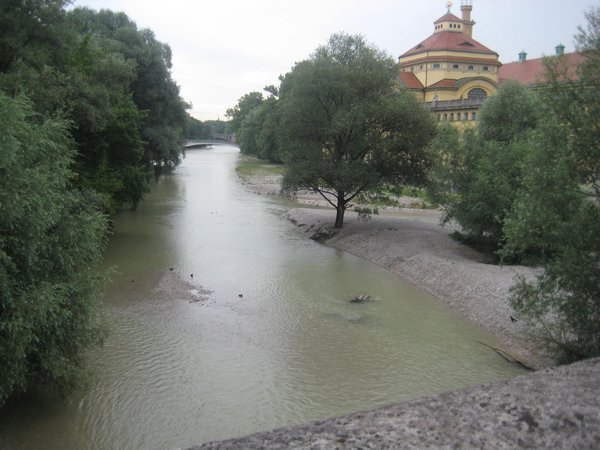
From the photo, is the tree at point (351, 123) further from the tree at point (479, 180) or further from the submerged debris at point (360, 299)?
the submerged debris at point (360, 299)

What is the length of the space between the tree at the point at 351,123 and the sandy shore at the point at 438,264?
8.53ft

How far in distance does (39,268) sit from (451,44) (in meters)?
73.1

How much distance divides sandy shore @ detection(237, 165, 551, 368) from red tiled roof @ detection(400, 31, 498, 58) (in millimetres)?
42902

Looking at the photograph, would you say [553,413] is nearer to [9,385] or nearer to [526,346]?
[526,346]

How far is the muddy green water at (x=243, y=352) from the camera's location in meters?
11.0

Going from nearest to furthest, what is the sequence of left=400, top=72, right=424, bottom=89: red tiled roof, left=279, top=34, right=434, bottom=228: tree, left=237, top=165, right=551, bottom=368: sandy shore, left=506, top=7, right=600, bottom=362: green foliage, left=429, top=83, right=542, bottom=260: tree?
left=506, top=7, right=600, bottom=362: green foliage, left=237, top=165, right=551, bottom=368: sandy shore, left=429, top=83, right=542, bottom=260: tree, left=279, top=34, right=434, bottom=228: tree, left=400, top=72, right=424, bottom=89: red tiled roof

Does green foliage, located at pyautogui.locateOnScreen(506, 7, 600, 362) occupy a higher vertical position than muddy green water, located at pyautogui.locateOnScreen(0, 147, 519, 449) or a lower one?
higher

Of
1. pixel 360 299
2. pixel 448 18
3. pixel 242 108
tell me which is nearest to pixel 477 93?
pixel 448 18

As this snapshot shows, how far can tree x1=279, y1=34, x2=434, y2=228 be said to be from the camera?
28953 millimetres

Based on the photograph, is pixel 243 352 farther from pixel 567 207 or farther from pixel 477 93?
pixel 477 93

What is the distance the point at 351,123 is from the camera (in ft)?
94.2

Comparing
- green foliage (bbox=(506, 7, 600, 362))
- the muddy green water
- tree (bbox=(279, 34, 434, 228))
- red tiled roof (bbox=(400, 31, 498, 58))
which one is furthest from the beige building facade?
green foliage (bbox=(506, 7, 600, 362))

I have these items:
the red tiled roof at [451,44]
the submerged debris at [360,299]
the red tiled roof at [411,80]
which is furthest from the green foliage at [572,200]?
A: the red tiled roof at [451,44]

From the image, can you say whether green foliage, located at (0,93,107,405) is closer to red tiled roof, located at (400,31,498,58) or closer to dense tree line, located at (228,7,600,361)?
dense tree line, located at (228,7,600,361)
